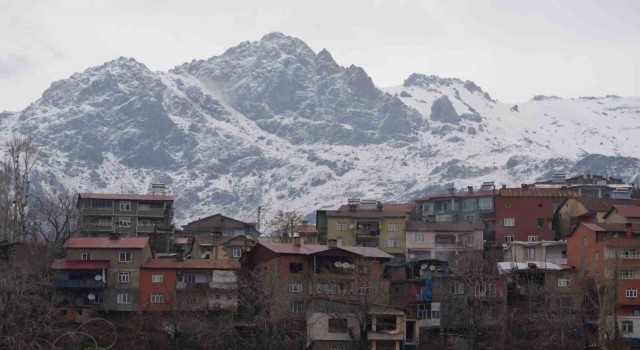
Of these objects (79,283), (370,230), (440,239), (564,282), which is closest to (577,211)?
(440,239)

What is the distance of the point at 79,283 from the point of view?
99312mm

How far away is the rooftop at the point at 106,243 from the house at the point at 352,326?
65.8 feet

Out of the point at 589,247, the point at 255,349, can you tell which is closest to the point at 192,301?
the point at 255,349

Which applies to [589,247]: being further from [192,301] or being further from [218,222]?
[218,222]

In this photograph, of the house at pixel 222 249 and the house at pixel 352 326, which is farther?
the house at pixel 222 249

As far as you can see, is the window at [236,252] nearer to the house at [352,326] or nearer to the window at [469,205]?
the house at [352,326]

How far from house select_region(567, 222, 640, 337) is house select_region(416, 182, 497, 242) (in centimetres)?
3657

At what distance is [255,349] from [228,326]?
10.5 ft

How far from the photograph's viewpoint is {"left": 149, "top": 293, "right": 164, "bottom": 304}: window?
100062 mm

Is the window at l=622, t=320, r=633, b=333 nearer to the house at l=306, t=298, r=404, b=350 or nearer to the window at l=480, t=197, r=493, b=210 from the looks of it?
the house at l=306, t=298, r=404, b=350

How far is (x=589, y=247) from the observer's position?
106m

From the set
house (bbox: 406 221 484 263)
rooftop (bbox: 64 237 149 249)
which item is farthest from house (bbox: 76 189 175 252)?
rooftop (bbox: 64 237 149 249)

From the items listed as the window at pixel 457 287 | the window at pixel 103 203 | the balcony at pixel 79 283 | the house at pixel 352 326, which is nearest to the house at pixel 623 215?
the window at pixel 457 287

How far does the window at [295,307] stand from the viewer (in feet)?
312
